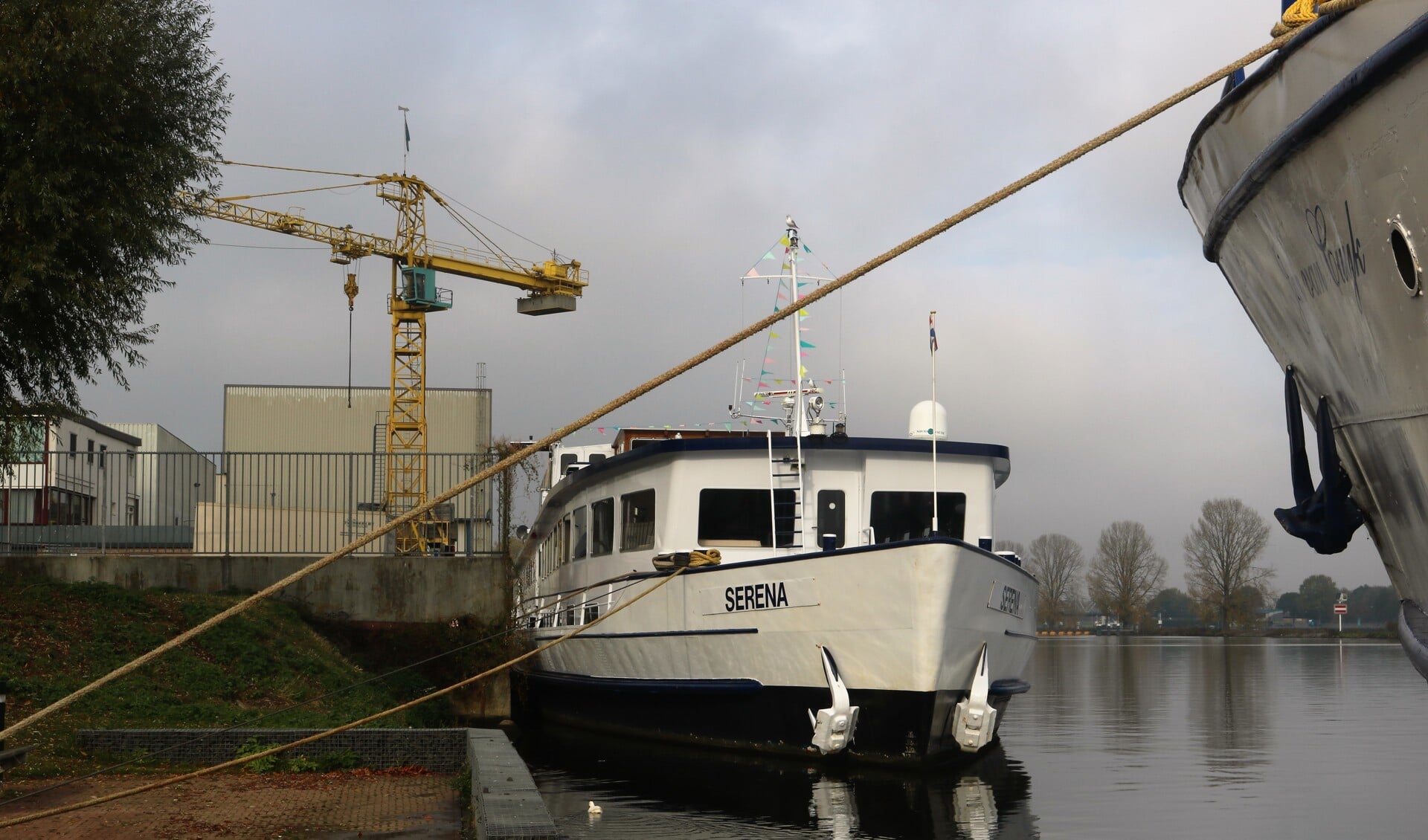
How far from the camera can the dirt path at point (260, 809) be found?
742cm

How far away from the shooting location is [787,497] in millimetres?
14367

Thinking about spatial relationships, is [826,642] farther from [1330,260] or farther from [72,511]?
[72,511]

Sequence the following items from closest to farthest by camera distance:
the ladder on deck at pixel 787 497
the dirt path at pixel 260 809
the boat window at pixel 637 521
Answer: the dirt path at pixel 260 809, the ladder on deck at pixel 787 497, the boat window at pixel 637 521

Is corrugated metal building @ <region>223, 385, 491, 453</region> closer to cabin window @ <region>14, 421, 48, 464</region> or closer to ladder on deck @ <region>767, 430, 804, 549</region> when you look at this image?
cabin window @ <region>14, 421, 48, 464</region>

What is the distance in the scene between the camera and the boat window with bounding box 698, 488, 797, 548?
14.3 metres

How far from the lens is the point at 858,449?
14.5 meters

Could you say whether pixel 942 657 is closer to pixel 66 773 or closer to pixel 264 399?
pixel 66 773

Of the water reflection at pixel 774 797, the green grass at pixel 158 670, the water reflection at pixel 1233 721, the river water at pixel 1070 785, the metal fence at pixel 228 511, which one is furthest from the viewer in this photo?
the metal fence at pixel 228 511

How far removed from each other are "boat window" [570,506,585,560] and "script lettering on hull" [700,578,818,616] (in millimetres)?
3975

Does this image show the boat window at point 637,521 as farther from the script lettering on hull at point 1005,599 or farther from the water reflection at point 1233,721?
the water reflection at point 1233,721

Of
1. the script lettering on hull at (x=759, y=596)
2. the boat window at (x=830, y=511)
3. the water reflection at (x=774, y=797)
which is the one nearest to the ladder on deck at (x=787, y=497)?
the boat window at (x=830, y=511)

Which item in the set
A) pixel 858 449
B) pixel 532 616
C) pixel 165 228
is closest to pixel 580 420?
pixel 858 449

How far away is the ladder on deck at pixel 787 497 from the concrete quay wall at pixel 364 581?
22.2 ft

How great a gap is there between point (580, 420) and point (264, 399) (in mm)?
48177
